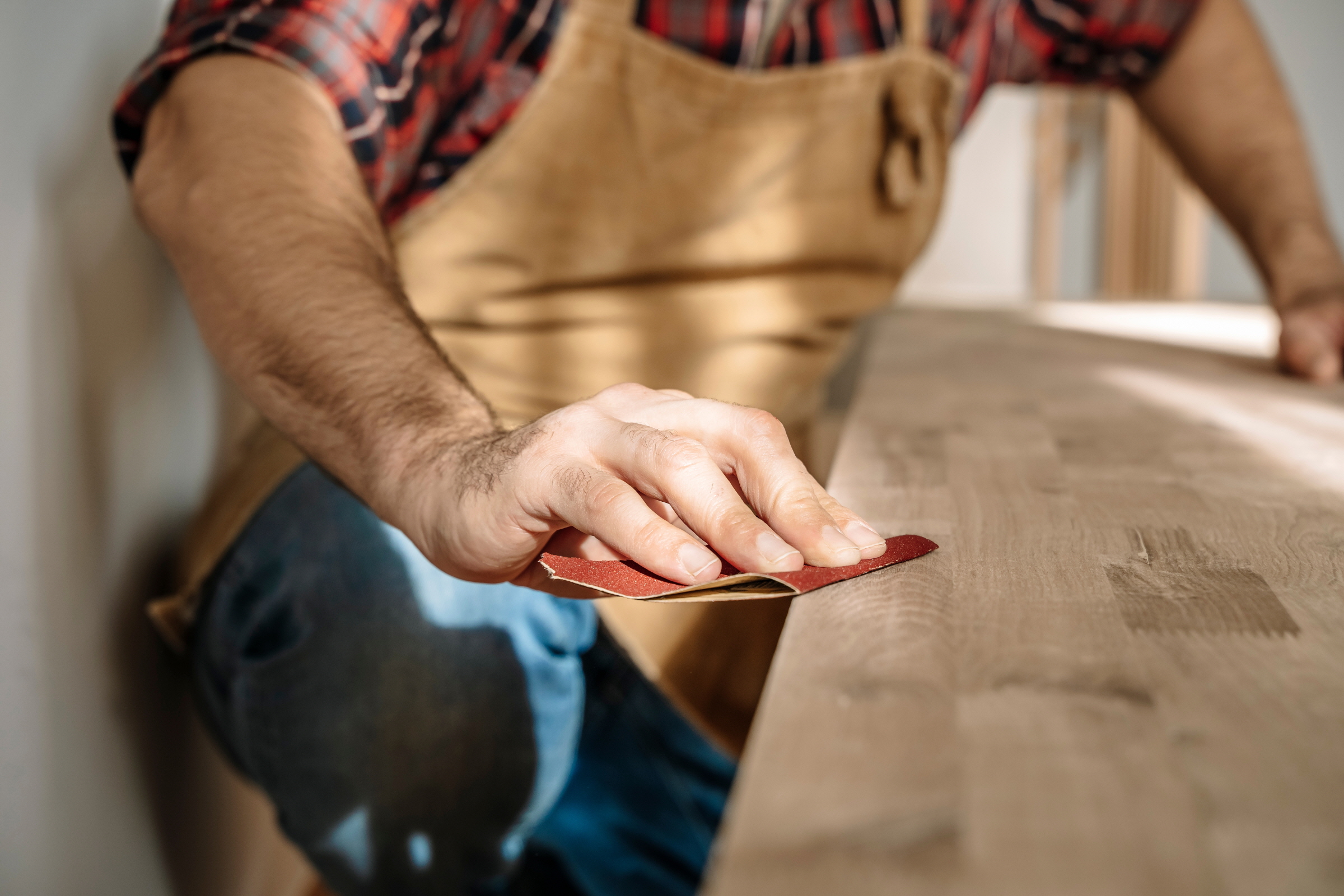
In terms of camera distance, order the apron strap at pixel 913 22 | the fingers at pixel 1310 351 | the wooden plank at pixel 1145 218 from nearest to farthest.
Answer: the fingers at pixel 1310 351 → the apron strap at pixel 913 22 → the wooden plank at pixel 1145 218

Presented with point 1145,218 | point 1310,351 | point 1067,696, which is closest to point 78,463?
point 1067,696

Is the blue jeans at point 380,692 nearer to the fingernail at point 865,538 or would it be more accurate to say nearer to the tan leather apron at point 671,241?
the tan leather apron at point 671,241

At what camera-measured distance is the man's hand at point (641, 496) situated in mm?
395

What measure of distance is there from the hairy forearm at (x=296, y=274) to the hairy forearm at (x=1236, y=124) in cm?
101

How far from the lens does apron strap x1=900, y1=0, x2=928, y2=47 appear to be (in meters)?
0.99

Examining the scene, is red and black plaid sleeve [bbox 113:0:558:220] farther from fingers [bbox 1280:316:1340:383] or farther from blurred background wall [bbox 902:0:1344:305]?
blurred background wall [bbox 902:0:1344:305]

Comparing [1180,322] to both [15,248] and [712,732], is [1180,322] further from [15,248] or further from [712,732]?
[15,248]

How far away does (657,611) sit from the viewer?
2.81 ft

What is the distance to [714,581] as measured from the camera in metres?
0.38

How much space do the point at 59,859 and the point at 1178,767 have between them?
68 cm

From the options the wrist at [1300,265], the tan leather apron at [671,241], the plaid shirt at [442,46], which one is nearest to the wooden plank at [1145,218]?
the wrist at [1300,265]

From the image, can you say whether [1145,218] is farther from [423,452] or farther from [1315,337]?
[423,452]

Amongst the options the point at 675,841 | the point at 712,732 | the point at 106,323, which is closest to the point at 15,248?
the point at 106,323

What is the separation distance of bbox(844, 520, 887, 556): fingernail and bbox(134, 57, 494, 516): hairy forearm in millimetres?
199
